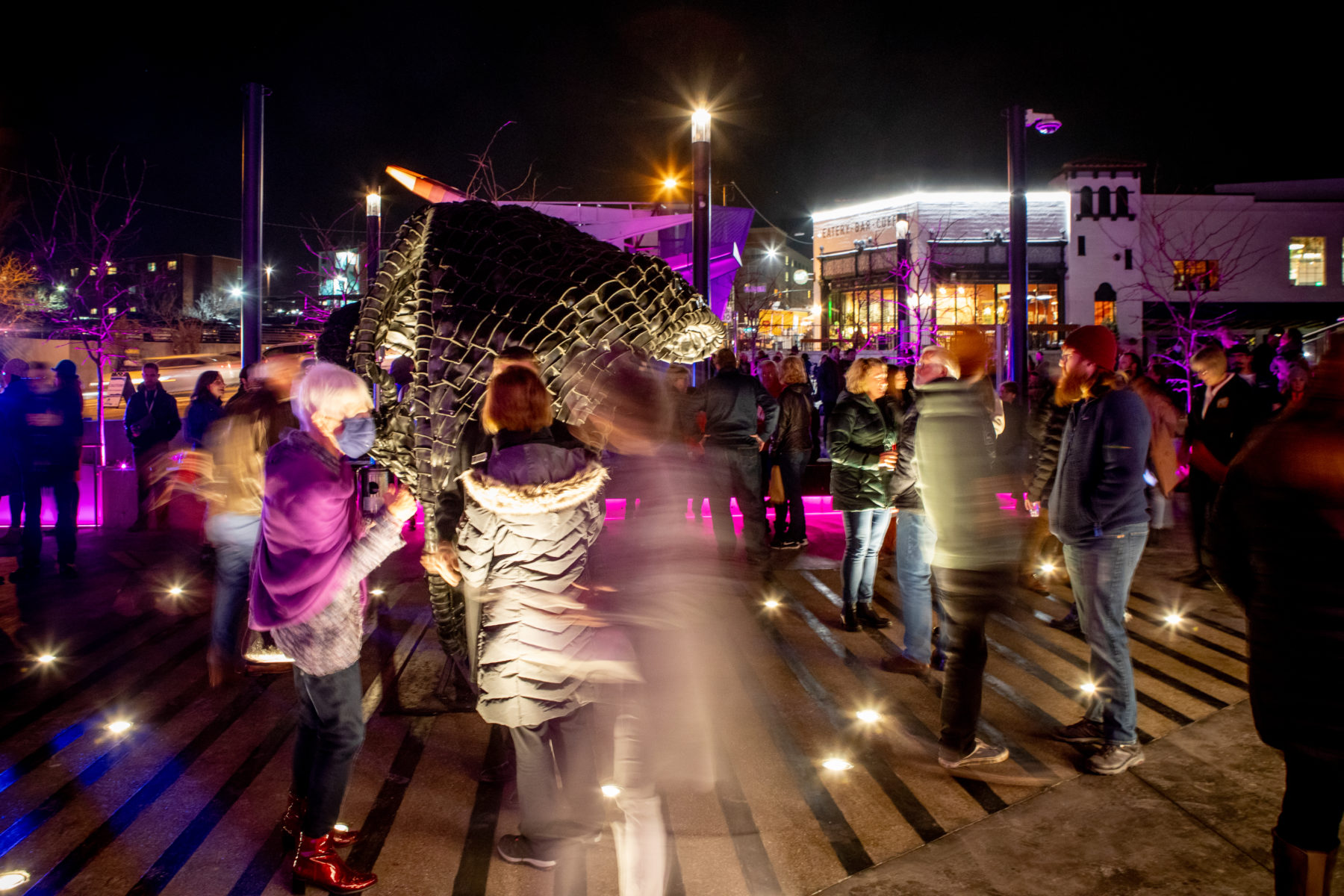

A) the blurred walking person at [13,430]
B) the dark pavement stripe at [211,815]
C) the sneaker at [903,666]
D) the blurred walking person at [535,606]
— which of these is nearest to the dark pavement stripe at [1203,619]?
the sneaker at [903,666]

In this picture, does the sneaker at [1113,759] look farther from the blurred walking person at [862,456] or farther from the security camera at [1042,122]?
the security camera at [1042,122]

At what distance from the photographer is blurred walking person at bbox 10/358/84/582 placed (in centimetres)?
686

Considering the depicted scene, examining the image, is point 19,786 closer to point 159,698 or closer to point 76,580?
point 159,698

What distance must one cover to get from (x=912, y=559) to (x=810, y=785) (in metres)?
1.74

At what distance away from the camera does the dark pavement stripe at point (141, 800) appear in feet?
9.74

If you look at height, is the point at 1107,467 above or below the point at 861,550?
above

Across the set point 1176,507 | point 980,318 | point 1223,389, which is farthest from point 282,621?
point 980,318

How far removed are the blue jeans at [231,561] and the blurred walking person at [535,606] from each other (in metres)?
2.60

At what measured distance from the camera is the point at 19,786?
142 inches

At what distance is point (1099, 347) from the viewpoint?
12.9ft

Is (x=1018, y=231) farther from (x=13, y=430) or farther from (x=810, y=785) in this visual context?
(x=13, y=430)

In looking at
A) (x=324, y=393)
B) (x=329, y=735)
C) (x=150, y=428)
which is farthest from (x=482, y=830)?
(x=150, y=428)

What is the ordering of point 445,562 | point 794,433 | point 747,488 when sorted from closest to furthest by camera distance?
point 445,562 < point 747,488 < point 794,433

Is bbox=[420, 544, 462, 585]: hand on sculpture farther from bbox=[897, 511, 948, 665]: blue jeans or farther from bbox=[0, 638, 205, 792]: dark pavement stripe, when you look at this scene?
bbox=[897, 511, 948, 665]: blue jeans
